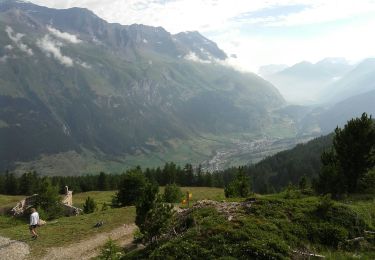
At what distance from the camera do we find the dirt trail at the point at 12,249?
4022cm

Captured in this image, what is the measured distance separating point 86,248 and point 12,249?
314 inches

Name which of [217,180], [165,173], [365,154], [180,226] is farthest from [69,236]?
[217,180]

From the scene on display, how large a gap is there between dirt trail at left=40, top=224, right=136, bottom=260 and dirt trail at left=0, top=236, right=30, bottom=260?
2530 millimetres

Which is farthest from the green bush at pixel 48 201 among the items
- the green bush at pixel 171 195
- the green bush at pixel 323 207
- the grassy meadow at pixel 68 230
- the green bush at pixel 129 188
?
the green bush at pixel 323 207

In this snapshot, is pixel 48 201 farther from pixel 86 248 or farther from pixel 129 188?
pixel 86 248

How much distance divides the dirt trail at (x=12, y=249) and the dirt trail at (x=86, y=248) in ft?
8.30

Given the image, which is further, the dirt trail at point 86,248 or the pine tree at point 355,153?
the pine tree at point 355,153

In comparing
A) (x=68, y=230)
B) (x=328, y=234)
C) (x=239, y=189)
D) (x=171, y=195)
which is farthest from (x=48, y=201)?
(x=328, y=234)

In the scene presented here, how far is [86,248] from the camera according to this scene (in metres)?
41.9

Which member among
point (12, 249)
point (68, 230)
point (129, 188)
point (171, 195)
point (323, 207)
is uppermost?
point (129, 188)

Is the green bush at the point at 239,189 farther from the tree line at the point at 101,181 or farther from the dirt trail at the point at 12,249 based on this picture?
the tree line at the point at 101,181

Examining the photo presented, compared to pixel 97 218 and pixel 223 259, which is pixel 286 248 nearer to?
pixel 223 259

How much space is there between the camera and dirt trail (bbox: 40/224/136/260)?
131 ft

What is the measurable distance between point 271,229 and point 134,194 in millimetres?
50019
